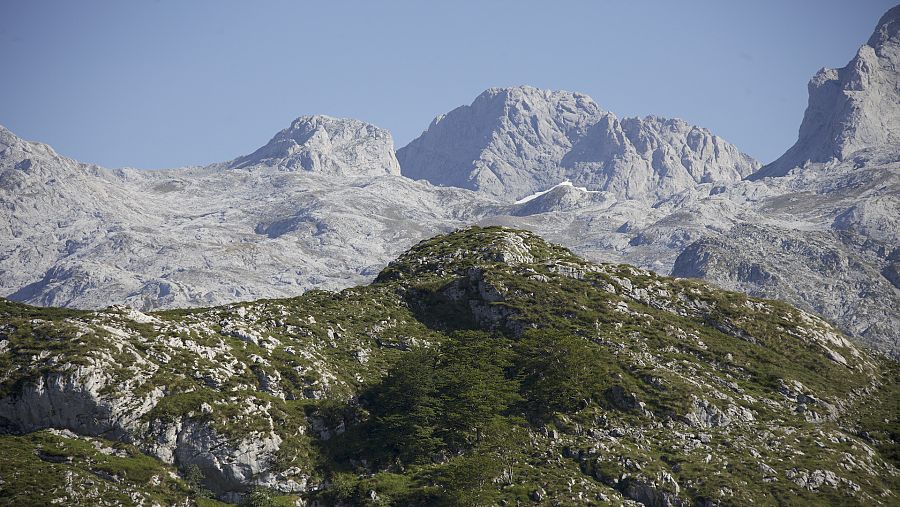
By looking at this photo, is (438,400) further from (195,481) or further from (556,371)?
(195,481)

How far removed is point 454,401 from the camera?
448 feet

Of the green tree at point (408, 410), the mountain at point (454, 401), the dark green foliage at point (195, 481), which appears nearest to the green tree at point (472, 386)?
the mountain at point (454, 401)

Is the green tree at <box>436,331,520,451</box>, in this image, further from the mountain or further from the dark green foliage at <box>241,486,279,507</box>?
the dark green foliage at <box>241,486,279,507</box>

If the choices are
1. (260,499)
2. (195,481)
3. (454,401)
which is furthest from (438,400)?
(195,481)

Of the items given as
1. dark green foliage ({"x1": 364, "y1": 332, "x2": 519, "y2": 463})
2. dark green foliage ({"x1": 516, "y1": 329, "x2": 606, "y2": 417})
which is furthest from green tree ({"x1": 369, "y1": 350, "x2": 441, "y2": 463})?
dark green foliage ({"x1": 516, "y1": 329, "x2": 606, "y2": 417})

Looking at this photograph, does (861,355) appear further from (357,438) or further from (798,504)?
(357,438)

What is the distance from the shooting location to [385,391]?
463ft

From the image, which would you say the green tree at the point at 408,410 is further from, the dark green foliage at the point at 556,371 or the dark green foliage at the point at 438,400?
the dark green foliage at the point at 556,371

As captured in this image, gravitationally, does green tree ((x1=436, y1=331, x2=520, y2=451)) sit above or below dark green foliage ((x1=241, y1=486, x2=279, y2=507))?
above

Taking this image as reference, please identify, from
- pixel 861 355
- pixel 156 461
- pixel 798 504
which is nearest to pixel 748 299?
pixel 861 355

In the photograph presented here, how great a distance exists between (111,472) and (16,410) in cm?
1645

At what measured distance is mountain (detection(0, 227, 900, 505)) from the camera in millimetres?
118375

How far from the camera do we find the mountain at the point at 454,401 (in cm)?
11838

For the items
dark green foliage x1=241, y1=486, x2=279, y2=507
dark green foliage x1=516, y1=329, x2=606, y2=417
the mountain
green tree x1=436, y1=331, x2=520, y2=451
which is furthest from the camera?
dark green foliage x1=516, y1=329, x2=606, y2=417
